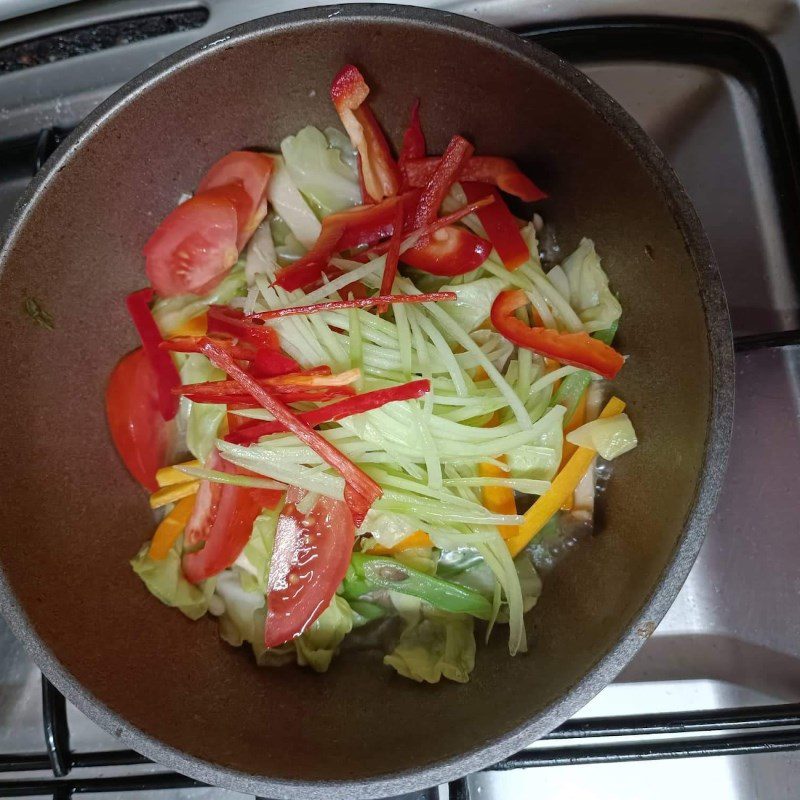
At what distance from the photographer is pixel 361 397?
0.91 metres

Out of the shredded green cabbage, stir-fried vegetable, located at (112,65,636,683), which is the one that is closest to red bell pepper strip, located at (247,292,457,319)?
stir-fried vegetable, located at (112,65,636,683)

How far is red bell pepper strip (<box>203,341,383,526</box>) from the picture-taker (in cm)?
91

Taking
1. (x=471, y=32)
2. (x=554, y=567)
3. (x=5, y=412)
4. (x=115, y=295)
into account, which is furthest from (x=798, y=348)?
(x=5, y=412)

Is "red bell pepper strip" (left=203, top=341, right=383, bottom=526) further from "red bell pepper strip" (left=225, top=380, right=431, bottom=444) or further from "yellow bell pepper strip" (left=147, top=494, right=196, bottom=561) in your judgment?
"yellow bell pepper strip" (left=147, top=494, right=196, bottom=561)

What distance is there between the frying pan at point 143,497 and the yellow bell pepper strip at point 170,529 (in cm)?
5

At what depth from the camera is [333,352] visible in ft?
3.23

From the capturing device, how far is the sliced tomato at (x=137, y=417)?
1.04 metres

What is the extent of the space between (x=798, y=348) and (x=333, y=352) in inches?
31.2

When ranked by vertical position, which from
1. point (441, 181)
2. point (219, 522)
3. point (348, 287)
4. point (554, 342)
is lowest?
point (219, 522)

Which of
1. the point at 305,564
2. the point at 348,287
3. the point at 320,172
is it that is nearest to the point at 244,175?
the point at 320,172

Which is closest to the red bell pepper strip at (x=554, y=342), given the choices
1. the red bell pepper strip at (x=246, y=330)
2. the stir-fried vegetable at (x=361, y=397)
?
the stir-fried vegetable at (x=361, y=397)

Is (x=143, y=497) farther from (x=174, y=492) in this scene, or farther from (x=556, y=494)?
(x=556, y=494)

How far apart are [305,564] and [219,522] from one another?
16 cm

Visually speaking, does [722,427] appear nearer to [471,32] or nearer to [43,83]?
[471,32]
